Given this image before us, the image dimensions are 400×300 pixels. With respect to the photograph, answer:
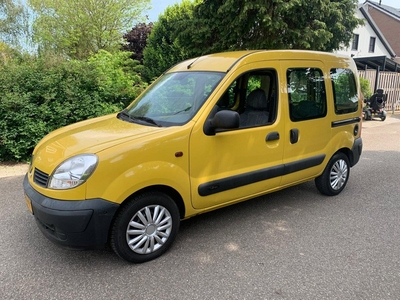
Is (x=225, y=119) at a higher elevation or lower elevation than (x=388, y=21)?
lower

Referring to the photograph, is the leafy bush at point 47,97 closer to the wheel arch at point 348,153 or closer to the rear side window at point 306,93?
the rear side window at point 306,93

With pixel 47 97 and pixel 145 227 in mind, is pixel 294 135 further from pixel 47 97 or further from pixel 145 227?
pixel 47 97

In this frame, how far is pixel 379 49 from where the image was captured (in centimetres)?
3297

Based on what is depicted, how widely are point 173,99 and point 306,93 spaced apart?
5.79 feet

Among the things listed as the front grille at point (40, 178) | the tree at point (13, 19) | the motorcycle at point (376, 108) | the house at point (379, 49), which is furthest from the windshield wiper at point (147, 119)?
the tree at point (13, 19)

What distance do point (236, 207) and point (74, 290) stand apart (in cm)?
234

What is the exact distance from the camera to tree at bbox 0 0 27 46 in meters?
21.2

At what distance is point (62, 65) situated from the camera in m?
6.90

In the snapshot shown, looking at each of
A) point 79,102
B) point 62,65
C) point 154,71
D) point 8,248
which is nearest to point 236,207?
point 8,248

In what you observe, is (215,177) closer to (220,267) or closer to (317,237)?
(220,267)

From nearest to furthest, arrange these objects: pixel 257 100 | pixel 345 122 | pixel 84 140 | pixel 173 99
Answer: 1. pixel 84 140
2. pixel 173 99
3. pixel 257 100
4. pixel 345 122

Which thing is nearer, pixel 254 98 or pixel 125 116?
pixel 125 116

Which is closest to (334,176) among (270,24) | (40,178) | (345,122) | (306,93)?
(345,122)

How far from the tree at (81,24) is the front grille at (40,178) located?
15.1m
